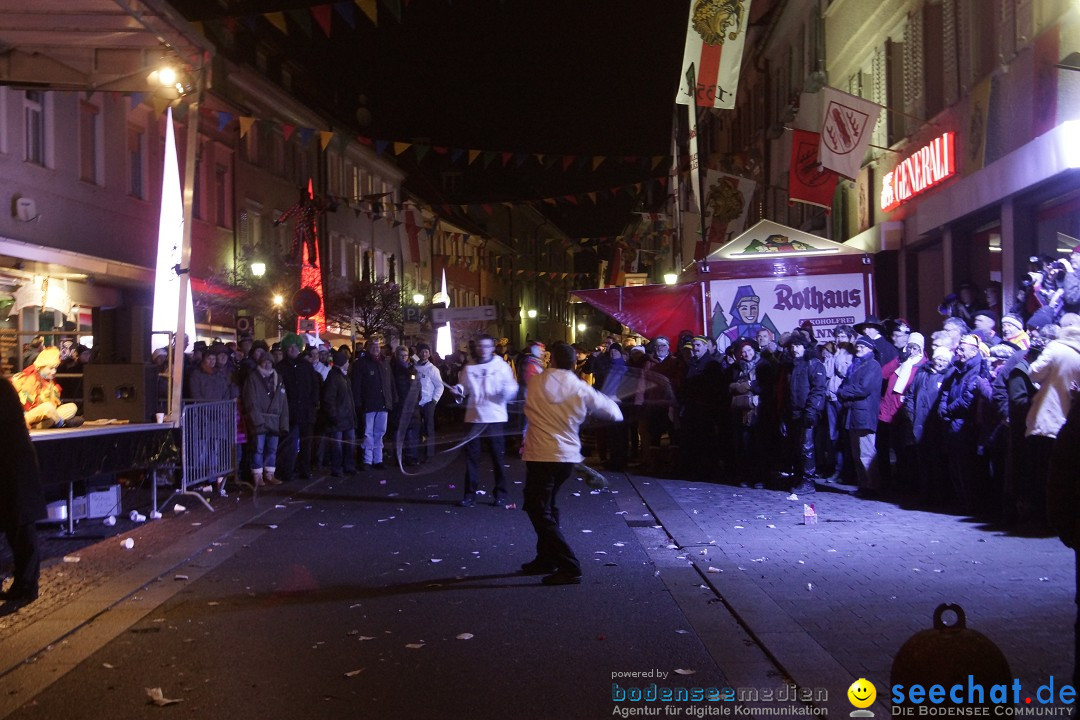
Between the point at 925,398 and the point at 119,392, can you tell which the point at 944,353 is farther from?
the point at 119,392

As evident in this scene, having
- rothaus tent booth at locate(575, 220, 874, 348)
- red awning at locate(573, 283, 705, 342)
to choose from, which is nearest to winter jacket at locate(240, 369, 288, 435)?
red awning at locate(573, 283, 705, 342)

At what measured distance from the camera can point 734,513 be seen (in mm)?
12273

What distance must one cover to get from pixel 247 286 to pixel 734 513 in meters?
22.3

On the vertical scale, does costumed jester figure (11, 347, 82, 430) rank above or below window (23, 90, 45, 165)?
below

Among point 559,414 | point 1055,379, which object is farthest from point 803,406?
point 559,414

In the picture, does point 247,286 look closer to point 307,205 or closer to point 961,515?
point 307,205

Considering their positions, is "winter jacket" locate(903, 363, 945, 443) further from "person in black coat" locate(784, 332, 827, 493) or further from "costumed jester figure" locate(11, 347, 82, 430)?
"costumed jester figure" locate(11, 347, 82, 430)

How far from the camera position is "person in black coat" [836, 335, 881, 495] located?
1318 centimetres

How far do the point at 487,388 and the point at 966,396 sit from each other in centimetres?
508

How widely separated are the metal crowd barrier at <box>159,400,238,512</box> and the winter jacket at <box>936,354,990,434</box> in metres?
7.91

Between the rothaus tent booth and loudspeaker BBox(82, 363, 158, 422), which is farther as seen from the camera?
the rothaus tent booth

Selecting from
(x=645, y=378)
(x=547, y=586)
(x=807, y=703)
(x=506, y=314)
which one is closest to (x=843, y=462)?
(x=645, y=378)

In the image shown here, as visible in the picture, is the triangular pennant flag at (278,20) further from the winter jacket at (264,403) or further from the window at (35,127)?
the window at (35,127)

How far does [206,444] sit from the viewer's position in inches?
545
